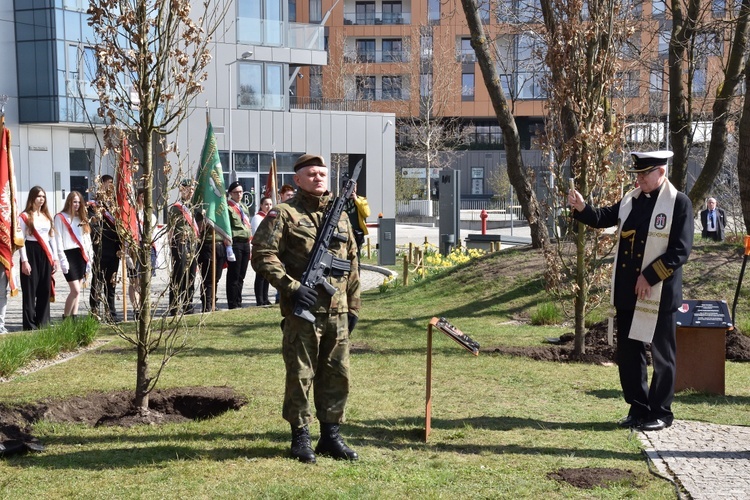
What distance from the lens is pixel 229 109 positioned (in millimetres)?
49812

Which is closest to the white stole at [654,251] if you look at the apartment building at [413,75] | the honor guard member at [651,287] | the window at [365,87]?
the honor guard member at [651,287]

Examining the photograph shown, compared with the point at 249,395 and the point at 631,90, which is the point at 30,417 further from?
the point at 631,90

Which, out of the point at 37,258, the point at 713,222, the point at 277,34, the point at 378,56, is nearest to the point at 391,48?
the point at 378,56

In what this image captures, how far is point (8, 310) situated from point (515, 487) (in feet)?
42.2

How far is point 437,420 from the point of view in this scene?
793 cm

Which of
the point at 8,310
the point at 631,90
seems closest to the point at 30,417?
the point at 8,310

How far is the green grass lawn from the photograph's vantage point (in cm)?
605

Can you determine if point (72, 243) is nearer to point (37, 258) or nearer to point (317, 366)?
point (37, 258)

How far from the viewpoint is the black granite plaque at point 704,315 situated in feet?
28.7

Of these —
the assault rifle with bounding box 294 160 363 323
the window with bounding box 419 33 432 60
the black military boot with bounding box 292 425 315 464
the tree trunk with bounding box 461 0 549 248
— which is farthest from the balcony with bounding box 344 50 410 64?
the black military boot with bounding box 292 425 315 464

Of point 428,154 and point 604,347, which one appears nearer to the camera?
point 604,347

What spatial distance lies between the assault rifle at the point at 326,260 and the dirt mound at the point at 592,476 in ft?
6.06

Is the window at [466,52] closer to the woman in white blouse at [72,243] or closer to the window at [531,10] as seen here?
the window at [531,10]

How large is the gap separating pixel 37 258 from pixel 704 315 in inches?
350
